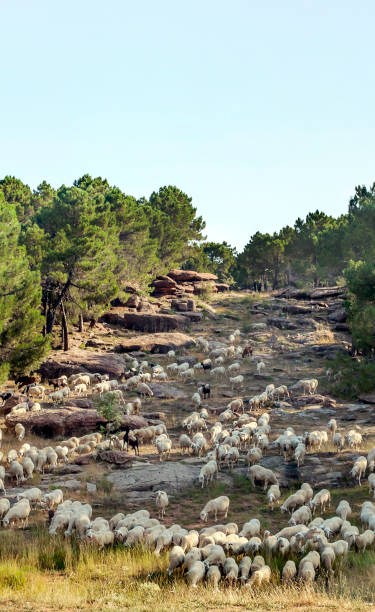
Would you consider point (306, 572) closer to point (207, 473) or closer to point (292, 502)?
point (292, 502)

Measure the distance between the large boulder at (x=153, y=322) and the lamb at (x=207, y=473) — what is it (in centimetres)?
3033

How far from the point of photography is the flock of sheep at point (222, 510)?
9.82m

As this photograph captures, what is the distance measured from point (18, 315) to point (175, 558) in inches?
686

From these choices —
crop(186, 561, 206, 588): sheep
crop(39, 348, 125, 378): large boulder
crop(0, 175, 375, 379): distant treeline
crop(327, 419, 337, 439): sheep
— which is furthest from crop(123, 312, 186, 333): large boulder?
crop(186, 561, 206, 588): sheep

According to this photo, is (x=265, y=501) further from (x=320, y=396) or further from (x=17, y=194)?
(x=17, y=194)

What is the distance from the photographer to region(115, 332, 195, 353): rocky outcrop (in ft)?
126

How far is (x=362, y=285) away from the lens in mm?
27078

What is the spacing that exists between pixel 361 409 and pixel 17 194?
47.2m

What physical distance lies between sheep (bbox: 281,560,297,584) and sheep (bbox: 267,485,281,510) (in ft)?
13.8

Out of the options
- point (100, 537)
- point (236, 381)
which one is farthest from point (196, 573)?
point (236, 381)

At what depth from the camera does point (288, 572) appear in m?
9.50

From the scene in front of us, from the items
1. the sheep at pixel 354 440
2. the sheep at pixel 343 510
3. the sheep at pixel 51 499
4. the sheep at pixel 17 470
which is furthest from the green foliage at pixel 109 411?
the sheep at pixel 343 510

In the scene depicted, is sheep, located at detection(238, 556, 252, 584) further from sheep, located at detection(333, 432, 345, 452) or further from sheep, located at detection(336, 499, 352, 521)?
sheep, located at detection(333, 432, 345, 452)

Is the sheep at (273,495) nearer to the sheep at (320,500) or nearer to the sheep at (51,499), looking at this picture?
the sheep at (320,500)
